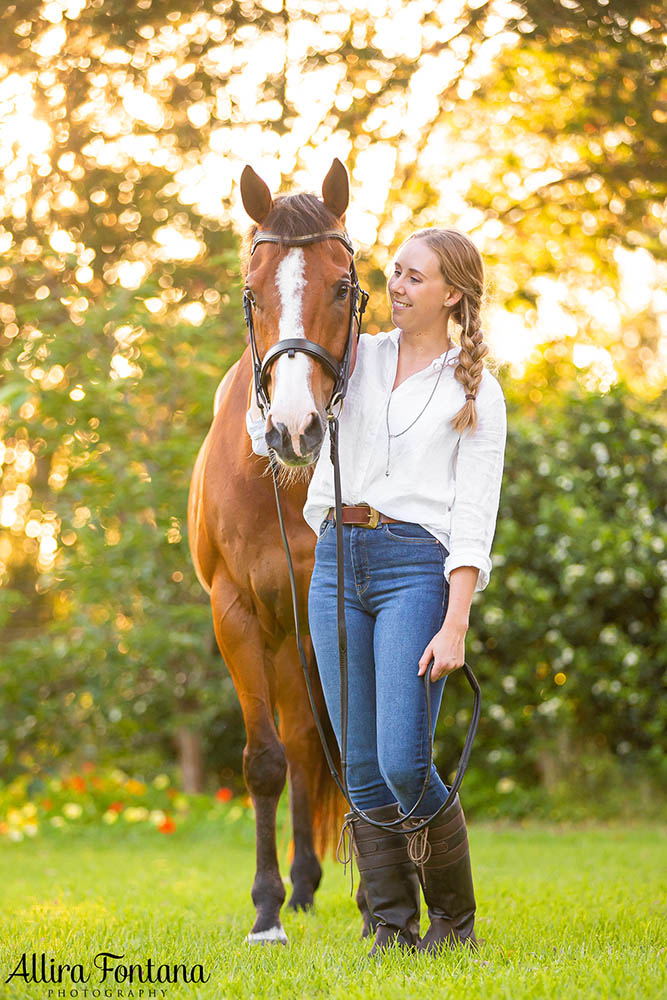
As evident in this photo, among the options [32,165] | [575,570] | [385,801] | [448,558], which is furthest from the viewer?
[32,165]

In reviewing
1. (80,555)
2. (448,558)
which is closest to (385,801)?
(448,558)

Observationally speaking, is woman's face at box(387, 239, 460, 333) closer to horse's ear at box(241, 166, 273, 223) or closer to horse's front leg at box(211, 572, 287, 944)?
horse's ear at box(241, 166, 273, 223)

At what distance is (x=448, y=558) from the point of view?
8.63ft

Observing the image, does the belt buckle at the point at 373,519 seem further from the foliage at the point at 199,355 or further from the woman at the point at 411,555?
the foliage at the point at 199,355

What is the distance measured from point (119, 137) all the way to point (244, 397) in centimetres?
420

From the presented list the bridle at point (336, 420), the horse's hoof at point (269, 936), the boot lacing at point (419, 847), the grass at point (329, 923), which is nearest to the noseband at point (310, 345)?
the bridle at point (336, 420)

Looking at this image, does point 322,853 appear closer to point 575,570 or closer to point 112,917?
point 112,917

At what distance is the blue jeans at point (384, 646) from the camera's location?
8.51 ft

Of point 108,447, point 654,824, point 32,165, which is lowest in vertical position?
point 654,824

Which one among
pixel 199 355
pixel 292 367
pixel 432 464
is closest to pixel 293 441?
pixel 292 367

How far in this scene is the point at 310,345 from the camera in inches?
107

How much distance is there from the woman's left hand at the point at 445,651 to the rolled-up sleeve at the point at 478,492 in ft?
0.47

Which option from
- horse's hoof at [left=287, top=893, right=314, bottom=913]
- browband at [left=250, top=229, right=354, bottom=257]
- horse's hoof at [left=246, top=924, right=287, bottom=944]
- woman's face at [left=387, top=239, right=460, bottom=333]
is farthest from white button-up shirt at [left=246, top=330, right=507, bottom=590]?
horse's hoof at [left=287, top=893, right=314, bottom=913]

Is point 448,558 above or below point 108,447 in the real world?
below
